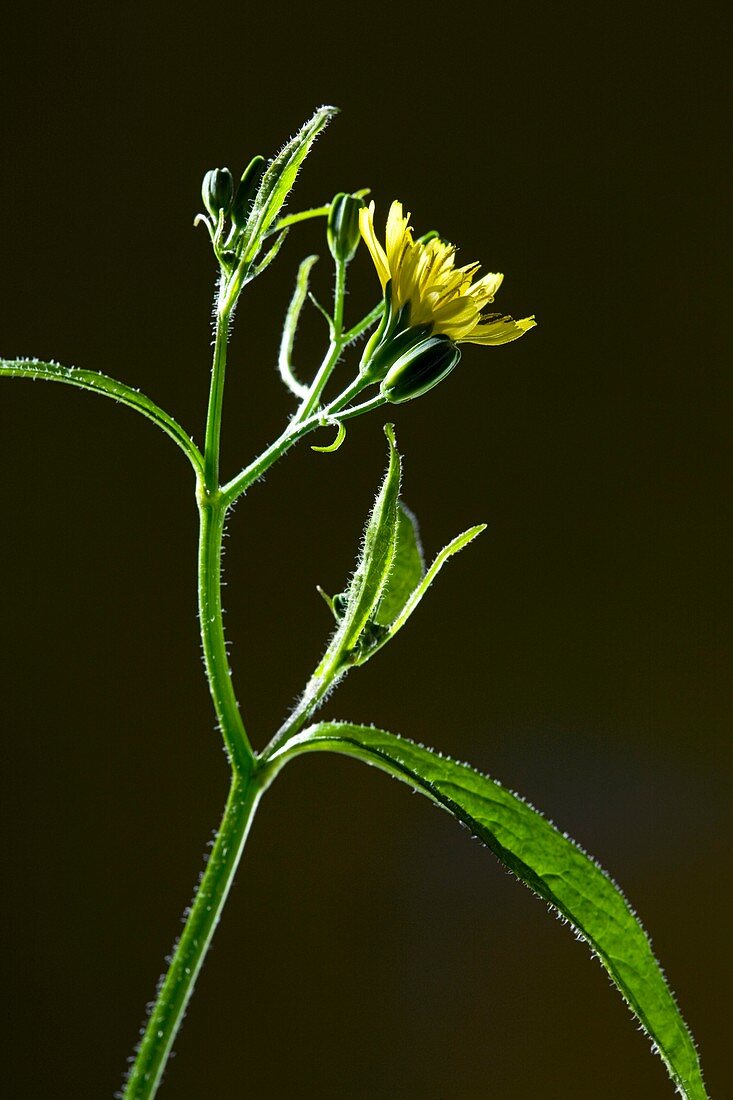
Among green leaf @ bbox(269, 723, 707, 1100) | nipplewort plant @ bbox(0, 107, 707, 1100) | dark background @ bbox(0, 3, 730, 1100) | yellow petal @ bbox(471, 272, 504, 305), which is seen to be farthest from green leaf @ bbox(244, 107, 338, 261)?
dark background @ bbox(0, 3, 730, 1100)

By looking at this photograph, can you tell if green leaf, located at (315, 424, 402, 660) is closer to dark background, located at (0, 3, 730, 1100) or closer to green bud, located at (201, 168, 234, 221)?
green bud, located at (201, 168, 234, 221)

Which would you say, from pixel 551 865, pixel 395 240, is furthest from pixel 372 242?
pixel 551 865

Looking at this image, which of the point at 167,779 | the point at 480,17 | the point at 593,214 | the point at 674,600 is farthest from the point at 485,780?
the point at 480,17

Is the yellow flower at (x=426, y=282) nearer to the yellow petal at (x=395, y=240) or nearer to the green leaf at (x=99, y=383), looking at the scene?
the yellow petal at (x=395, y=240)

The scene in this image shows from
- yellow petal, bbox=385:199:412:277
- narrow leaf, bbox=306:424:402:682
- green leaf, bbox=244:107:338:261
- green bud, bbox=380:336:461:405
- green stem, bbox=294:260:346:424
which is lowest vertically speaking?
narrow leaf, bbox=306:424:402:682

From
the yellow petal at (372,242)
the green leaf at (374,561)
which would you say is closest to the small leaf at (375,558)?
the green leaf at (374,561)

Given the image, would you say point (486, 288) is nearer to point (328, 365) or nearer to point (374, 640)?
point (328, 365)
